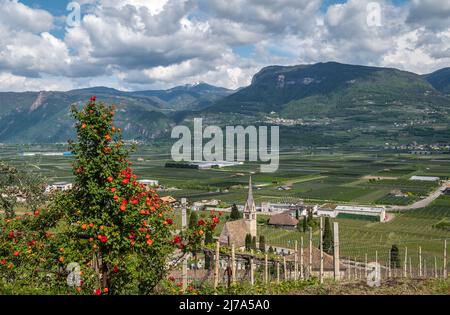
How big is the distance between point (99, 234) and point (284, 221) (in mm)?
59615

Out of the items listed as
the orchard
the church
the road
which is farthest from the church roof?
the orchard

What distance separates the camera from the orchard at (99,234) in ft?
26.2

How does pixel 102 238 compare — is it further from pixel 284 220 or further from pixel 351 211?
pixel 351 211

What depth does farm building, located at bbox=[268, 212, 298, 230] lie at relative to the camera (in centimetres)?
6512

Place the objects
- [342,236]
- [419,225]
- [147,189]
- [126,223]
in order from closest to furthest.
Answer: [126,223] < [147,189] < [342,236] < [419,225]

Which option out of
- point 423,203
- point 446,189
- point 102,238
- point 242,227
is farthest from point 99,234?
point 446,189

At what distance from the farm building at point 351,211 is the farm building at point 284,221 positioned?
8473mm

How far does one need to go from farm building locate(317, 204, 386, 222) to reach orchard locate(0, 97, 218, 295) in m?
65.0

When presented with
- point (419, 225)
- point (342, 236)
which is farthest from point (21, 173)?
point (419, 225)

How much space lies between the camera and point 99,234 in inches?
306

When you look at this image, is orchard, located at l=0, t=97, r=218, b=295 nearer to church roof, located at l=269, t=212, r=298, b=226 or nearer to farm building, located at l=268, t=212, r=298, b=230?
farm building, located at l=268, t=212, r=298, b=230

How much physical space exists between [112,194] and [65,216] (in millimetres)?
1271

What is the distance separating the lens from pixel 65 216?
332 inches
